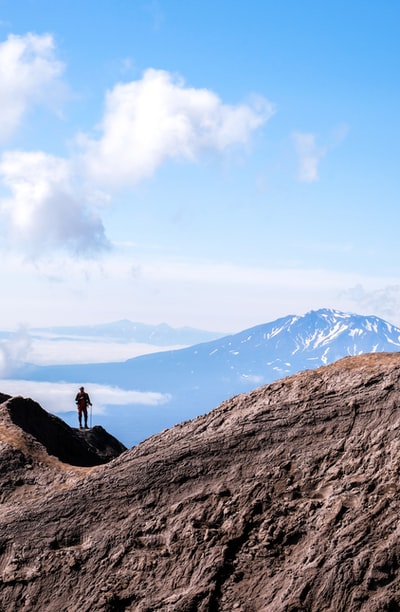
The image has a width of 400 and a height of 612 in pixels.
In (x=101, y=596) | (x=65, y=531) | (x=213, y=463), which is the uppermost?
(x=213, y=463)

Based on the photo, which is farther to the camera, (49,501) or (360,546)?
(49,501)

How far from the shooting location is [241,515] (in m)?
31.1

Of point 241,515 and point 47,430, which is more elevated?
point 47,430

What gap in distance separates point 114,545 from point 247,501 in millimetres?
5272

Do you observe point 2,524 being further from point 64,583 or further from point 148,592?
point 148,592

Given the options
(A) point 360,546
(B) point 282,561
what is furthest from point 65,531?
(A) point 360,546

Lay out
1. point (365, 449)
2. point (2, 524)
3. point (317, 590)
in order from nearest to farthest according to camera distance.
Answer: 1. point (317, 590)
2. point (365, 449)
3. point (2, 524)

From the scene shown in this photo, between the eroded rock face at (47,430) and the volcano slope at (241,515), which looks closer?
the volcano slope at (241,515)

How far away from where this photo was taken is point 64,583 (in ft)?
105

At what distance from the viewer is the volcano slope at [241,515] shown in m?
29.4

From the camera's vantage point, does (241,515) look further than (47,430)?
No

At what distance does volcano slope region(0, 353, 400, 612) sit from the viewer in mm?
29422

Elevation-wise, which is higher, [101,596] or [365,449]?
[365,449]

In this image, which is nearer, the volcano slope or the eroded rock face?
the volcano slope
